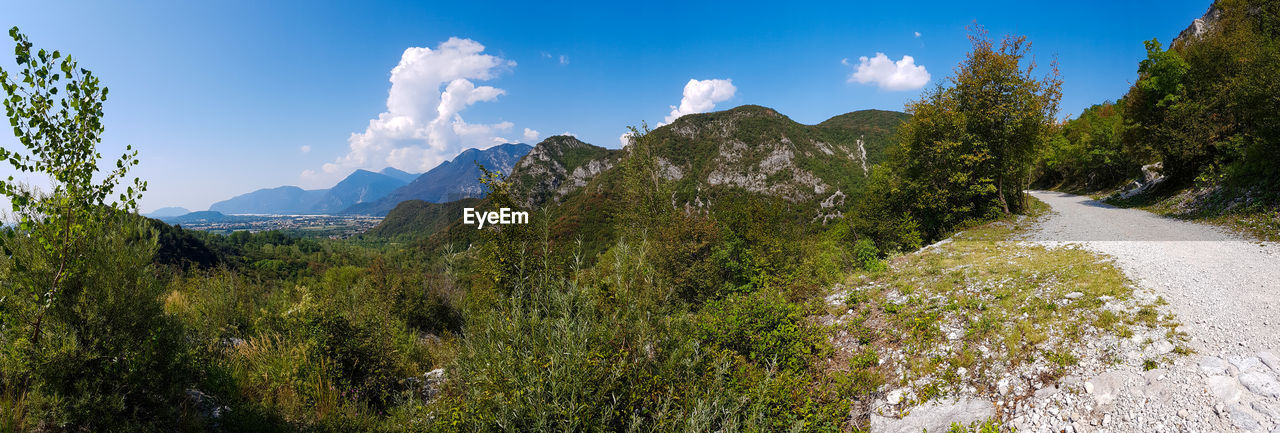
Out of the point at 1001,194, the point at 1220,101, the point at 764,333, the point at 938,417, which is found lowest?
the point at 938,417

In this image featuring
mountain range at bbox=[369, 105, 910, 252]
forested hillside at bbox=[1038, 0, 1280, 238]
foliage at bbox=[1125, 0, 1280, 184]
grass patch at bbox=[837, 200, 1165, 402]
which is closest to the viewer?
grass patch at bbox=[837, 200, 1165, 402]

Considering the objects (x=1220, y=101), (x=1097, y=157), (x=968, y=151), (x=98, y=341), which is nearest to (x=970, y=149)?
(x=968, y=151)

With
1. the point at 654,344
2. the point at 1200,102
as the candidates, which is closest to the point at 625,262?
the point at 654,344

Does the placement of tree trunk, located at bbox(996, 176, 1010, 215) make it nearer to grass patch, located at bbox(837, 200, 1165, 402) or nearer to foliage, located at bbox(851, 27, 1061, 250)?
foliage, located at bbox(851, 27, 1061, 250)

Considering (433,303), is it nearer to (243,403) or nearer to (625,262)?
(243,403)

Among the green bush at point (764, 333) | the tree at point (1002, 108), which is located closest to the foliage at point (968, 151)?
the tree at point (1002, 108)

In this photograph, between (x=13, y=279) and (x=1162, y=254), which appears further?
(x=1162, y=254)

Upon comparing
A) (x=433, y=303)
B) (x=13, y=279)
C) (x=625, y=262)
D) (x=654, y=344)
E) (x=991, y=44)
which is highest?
(x=991, y=44)

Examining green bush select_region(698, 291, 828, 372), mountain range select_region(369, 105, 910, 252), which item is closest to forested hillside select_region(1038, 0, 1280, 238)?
green bush select_region(698, 291, 828, 372)

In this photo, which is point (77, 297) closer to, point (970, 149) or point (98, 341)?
point (98, 341)
